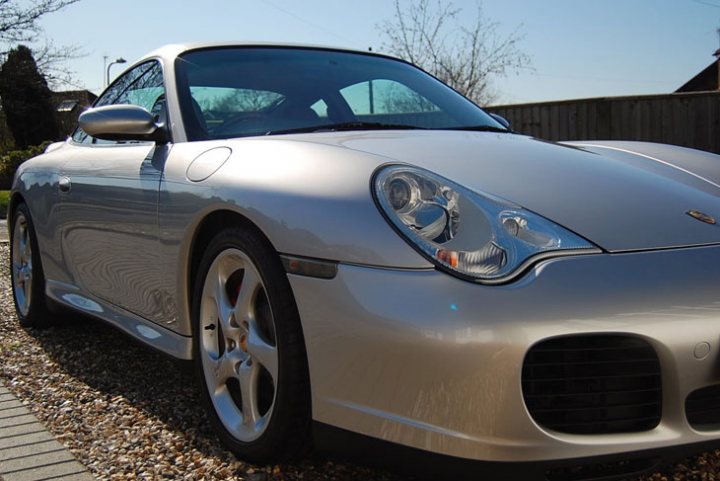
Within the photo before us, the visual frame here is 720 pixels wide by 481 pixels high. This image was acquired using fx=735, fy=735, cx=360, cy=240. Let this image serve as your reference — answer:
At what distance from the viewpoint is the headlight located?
5.74 ft

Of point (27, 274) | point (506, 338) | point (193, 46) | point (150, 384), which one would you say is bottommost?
point (150, 384)

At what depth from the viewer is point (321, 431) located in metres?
1.95

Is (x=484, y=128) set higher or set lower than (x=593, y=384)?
higher

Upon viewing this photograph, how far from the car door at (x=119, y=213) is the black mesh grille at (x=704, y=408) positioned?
72.1 inches

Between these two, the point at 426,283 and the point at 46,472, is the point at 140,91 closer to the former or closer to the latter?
the point at 46,472

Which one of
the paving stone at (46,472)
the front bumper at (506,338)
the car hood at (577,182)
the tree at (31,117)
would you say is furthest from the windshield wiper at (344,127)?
the tree at (31,117)

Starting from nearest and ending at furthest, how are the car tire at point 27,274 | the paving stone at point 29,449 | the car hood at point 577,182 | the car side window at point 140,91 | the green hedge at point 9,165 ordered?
the car hood at point 577,182, the paving stone at point 29,449, the car side window at point 140,91, the car tire at point 27,274, the green hedge at point 9,165

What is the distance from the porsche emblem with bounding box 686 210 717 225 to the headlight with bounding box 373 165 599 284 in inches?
17.1

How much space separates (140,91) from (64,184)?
0.60 m

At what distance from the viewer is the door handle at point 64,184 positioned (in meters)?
3.57

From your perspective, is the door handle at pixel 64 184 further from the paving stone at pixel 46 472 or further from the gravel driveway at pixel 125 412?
the paving stone at pixel 46 472

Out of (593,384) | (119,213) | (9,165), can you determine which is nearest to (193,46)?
(119,213)

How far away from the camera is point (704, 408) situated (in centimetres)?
176

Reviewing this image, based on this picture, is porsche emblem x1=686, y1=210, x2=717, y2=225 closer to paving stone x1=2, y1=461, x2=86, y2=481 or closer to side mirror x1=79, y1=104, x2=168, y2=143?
side mirror x1=79, y1=104, x2=168, y2=143
